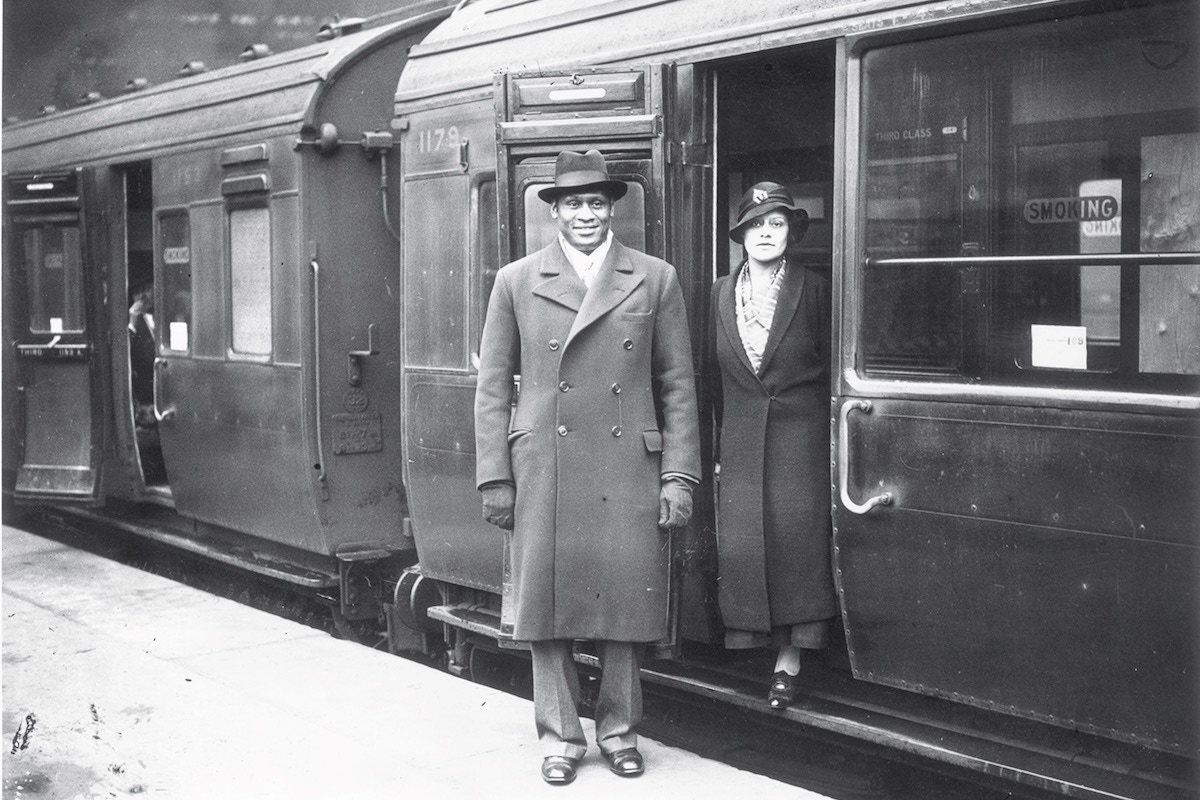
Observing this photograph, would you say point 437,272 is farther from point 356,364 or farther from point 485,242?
point 356,364

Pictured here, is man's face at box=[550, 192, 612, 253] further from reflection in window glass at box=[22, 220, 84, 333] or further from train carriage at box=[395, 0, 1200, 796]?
reflection in window glass at box=[22, 220, 84, 333]

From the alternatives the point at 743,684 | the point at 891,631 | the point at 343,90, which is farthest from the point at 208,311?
the point at 891,631

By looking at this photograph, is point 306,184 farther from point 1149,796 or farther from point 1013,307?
point 1149,796

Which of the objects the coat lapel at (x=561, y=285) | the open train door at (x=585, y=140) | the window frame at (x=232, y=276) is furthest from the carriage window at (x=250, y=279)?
the coat lapel at (x=561, y=285)

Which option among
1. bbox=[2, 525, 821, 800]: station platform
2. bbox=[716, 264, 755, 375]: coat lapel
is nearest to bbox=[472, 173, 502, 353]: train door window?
bbox=[716, 264, 755, 375]: coat lapel

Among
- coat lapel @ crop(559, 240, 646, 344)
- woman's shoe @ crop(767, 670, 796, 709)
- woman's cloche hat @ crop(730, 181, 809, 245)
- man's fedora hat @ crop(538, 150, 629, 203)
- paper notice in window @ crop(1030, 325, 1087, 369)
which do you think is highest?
man's fedora hat @ crop(538, 150, 629, 203)

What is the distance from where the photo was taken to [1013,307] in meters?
4.11

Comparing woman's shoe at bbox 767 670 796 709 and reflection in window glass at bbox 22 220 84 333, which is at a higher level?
reflection in window glass at bbox 22 220 84 333

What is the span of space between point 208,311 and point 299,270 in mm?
1370

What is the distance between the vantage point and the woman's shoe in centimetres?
485

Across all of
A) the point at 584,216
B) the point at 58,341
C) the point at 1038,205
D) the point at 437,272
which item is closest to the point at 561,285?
the point at 584,216

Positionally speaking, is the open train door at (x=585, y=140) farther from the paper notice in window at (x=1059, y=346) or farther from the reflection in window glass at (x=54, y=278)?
the reflection in window glass at (x=54, y=278)

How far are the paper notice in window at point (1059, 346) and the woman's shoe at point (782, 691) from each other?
1.45 meters

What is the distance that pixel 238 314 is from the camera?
333 inches
